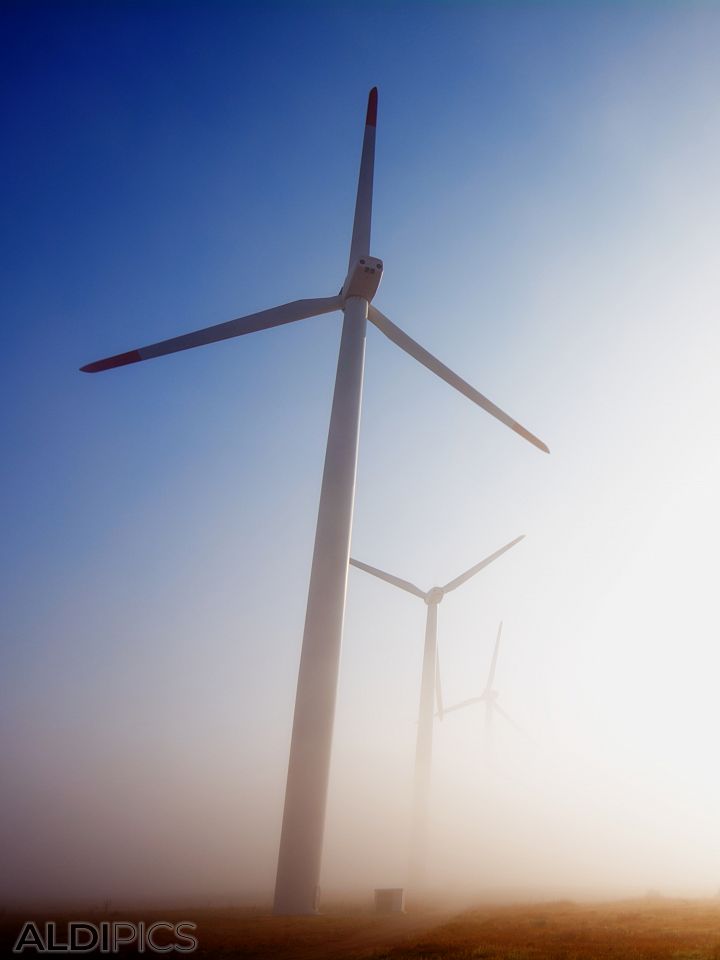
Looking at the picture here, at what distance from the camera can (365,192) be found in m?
41.6

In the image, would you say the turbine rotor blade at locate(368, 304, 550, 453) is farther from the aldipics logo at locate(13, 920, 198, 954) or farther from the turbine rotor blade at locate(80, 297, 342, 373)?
the aldipics logo at locate(13, 920, 198, 954)

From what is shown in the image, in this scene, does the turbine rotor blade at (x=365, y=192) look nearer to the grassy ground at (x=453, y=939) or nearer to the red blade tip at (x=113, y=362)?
the red blade tip at (x=113, y=362)

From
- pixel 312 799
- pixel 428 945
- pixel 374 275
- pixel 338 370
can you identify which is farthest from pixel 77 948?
pixel 374 275

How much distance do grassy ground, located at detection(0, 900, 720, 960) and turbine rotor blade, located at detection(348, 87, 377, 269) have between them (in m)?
32.4

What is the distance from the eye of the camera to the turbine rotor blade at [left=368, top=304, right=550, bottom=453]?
41.0 m

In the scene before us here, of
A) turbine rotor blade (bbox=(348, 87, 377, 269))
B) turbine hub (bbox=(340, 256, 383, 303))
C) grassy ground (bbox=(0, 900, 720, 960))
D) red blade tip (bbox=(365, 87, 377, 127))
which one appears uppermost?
red blade tip (bbox=(365, 87, 377, 127))

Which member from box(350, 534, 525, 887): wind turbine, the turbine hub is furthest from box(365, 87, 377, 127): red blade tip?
box(350, 534, 525, 887): wind turbine

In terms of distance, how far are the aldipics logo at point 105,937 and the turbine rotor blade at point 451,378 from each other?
31.6m

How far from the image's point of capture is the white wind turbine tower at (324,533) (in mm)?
24578

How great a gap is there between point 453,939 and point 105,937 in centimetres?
1309

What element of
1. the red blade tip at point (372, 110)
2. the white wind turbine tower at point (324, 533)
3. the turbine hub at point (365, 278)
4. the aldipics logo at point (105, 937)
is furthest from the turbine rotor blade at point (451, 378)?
the aldipics logo at point (105, 937)

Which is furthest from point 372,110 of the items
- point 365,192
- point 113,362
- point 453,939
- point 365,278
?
point 453,939

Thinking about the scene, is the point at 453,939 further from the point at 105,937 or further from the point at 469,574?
the point at 469,574

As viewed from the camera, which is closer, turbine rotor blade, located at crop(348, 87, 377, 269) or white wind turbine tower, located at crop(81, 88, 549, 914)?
white wind turbine tower, located at crop(81, 88, 549, 914)
